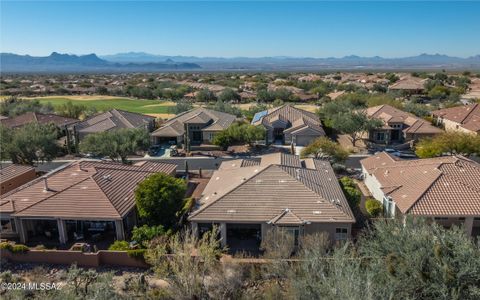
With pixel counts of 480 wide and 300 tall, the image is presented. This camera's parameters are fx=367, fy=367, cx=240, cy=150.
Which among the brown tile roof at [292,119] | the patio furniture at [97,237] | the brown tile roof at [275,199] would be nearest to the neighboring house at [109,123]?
the brown tile roof at [292,119]

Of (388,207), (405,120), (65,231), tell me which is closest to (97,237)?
(65,231)

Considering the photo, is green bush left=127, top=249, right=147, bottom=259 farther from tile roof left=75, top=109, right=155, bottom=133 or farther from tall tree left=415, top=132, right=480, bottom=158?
tile roof left=75, top=109, right=155, bottom=133

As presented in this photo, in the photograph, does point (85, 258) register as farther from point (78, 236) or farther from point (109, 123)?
point (109, 123)

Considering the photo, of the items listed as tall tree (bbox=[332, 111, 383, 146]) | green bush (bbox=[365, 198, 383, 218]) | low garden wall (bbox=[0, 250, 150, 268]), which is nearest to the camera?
low garden wall (bbox=[0, 250, 150, 268])

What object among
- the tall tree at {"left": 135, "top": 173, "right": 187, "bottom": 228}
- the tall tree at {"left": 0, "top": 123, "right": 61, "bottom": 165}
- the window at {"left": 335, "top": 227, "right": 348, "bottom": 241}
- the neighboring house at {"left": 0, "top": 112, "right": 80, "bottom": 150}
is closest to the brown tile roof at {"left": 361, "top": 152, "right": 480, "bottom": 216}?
the window at {"left": 335, "top": 227, "right": 348, "bottom": 241}

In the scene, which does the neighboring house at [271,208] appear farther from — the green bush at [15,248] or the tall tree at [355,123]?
the tall tree at [355,123]

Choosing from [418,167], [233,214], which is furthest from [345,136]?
[233,214]
